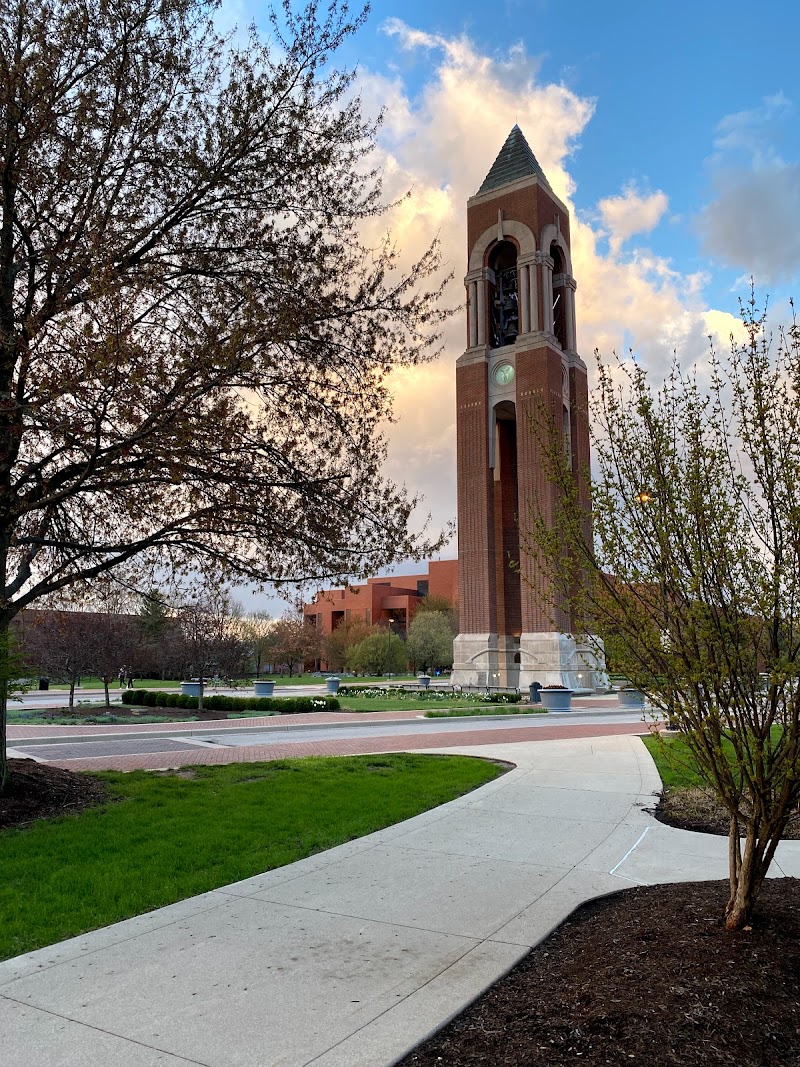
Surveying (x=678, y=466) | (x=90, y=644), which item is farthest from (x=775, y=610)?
(x=90, y=644)

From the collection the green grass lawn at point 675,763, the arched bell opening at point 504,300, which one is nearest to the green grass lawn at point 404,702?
the green grass lawn at point 675,763

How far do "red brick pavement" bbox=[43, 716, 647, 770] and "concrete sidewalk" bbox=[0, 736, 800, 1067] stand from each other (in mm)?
5646

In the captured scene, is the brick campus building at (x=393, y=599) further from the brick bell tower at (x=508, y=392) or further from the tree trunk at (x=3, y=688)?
the tree trunk at (x=3, y=688)

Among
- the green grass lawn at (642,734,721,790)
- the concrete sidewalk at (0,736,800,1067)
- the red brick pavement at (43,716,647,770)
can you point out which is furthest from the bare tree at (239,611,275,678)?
the concrete sidewalk at (0,736,800,1067)

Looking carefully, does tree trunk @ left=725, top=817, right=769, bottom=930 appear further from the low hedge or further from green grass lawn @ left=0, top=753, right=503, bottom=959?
the low hedge

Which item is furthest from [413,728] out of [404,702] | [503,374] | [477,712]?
[503,374]

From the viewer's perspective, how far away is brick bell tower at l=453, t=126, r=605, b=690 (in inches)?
1631

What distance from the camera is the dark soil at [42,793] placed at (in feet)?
25.0

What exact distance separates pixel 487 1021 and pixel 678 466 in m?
2.79

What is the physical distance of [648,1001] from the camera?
330 cm

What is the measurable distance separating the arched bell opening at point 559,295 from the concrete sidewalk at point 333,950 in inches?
1709

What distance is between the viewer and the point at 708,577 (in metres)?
3.93

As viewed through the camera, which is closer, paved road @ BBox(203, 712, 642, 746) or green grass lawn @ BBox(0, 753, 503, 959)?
green grass lawn @ BBox(0, 753, 503, 959)

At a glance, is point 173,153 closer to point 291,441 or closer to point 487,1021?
point 291,441
